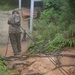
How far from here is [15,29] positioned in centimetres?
1095

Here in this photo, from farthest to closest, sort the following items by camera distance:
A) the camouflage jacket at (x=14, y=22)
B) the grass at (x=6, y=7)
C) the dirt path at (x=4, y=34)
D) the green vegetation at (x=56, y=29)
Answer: the grass at (x=6, y=7)
the dirt path at (x=4, y=34)
the green vegetation at (x=56, y=29)
the camouflage jacket at (x=14, y=22)

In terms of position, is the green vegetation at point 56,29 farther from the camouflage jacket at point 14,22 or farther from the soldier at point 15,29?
the camouflage jacket at point 14,22

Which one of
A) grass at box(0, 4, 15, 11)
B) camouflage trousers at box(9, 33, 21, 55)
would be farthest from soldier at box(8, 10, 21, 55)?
grass at box(0, 4, 15, 11)

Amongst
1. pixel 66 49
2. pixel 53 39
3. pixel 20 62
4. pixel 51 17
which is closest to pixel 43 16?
pixel 51 17

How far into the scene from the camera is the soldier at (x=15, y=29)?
10758mm

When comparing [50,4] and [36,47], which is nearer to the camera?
[36,47]

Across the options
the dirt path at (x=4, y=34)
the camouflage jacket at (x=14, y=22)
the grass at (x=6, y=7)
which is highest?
the grass at (x=6, y=7)

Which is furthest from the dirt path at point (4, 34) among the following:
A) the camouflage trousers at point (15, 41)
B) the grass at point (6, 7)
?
the grass at point (6, 7)

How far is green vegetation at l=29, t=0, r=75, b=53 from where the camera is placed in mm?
11000

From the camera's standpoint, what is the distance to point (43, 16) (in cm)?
1496

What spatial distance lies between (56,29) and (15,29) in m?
2.32

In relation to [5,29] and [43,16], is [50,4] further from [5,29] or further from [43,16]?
[5,29]

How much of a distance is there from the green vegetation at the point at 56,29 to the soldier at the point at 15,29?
67 centimetres

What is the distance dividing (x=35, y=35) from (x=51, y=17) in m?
1.98
